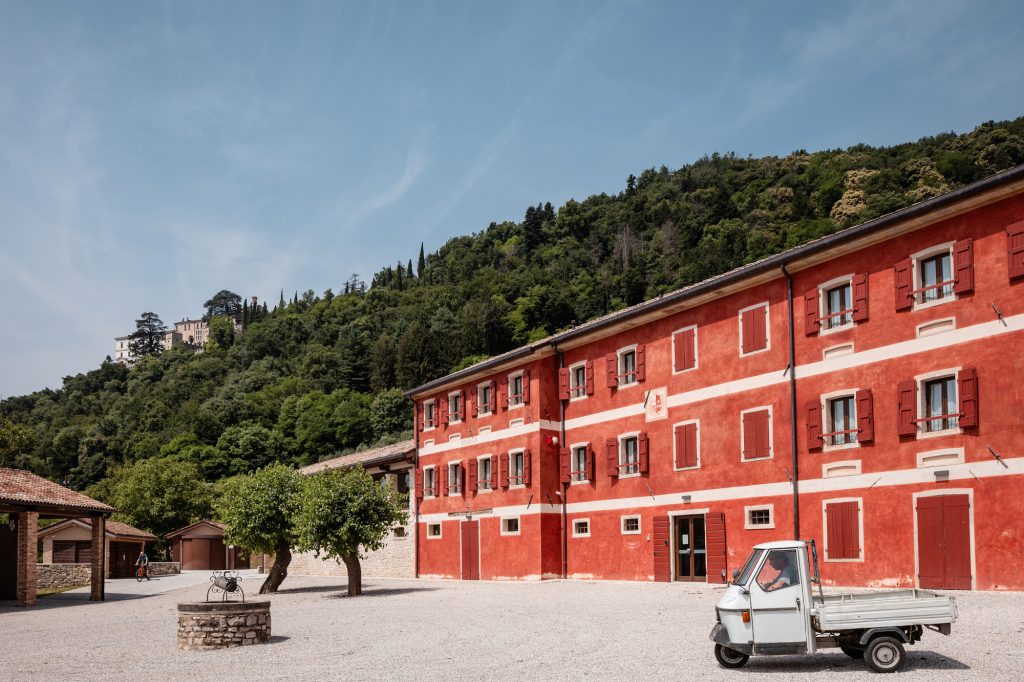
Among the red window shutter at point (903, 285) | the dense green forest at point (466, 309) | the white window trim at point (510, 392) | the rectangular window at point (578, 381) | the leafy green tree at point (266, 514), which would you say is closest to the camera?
the red window shutter at point (903, 285)

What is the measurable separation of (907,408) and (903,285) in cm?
295

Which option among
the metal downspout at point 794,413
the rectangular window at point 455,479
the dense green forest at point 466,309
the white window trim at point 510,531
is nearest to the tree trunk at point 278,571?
the rectangular window at point 455,479

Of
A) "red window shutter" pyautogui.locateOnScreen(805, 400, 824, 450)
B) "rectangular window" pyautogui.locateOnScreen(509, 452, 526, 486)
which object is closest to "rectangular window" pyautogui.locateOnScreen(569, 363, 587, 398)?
"rectangular window" pyautogui.locateOnScreen(509, 452, 526, 486)

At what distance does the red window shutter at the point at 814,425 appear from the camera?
23406 mm

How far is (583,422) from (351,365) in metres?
78.6

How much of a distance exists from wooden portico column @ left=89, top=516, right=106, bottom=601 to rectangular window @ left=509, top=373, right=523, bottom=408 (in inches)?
628

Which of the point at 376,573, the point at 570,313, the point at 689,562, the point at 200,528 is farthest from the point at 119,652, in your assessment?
the point at 570,313

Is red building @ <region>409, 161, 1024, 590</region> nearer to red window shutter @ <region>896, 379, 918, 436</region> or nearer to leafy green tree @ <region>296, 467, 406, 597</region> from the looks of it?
red window shutter @ <region>896, 379, 918, 436</region>

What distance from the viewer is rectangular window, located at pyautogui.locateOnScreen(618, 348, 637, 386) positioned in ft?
101

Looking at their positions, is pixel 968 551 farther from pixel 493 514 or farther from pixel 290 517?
pixel 290 517

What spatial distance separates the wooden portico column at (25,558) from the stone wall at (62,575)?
1316 centimetres

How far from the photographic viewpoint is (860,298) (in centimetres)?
2275

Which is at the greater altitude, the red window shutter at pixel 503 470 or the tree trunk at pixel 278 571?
the red window shutter at pixel 503 470

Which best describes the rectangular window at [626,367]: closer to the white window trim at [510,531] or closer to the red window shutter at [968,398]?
the white window trim at [510,531]
